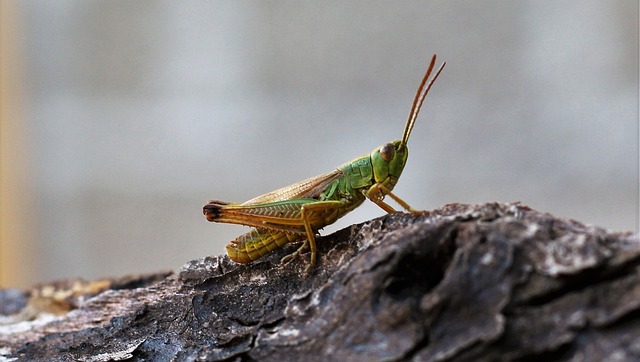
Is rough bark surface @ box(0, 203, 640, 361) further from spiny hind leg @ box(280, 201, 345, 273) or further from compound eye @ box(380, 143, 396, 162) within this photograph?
compound eye @ box(380, 143, 396, 162)

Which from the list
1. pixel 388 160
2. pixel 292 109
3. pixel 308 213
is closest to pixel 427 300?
pixel 308 213

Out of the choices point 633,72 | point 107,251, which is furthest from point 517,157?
point 107,251

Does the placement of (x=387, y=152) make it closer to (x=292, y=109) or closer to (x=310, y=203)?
(x=310, y=203)

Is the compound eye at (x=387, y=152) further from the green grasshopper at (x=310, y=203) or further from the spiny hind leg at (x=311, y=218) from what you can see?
the spiny hind leg at (x=311, y=218)

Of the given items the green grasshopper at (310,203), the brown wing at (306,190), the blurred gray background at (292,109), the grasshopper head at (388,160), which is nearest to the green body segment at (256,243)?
the green grasshopper at (310,203)

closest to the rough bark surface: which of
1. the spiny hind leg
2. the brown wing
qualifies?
the spiny hind leg

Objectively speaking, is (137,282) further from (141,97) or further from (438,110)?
(141,97)
